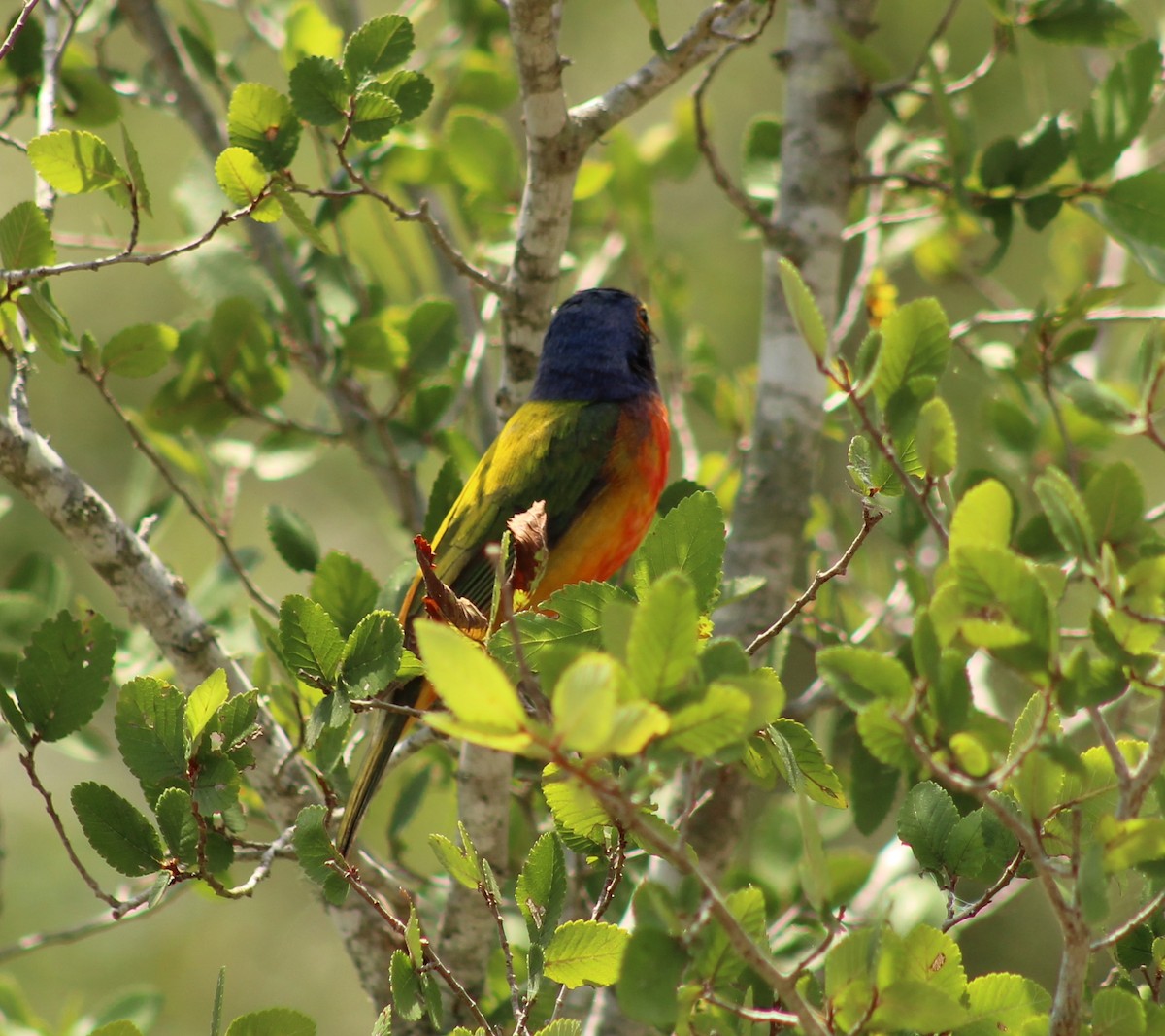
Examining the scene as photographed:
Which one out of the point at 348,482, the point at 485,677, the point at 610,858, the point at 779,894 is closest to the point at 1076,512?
the point at 485,677

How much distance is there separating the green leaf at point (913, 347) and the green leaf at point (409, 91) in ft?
4.40

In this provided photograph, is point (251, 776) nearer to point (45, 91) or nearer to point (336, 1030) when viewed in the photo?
point (45, 91)

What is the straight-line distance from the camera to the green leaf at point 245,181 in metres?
2.50

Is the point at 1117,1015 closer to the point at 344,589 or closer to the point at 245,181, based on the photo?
the point at 344,589

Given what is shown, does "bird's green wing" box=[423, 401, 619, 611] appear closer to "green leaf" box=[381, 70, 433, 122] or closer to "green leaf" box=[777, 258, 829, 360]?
"green leaf" box=[381, 70, 433, 122]

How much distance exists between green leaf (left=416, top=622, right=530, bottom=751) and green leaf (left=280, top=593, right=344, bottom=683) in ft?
2.90

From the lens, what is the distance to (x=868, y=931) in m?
1.50

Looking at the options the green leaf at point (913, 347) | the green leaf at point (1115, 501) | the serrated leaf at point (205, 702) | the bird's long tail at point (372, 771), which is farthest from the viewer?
the bird's long tail at point (372, 771)

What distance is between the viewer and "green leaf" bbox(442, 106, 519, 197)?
13.3 feet

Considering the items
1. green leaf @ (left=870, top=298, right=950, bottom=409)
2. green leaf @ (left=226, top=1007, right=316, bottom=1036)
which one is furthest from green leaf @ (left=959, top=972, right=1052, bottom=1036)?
green leaf @ (left=226, top=1007, right=316, bottom=1036)

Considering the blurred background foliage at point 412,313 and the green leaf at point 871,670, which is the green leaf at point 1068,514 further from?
the blurred background foliage at point 412,313

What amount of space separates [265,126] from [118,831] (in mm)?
1389

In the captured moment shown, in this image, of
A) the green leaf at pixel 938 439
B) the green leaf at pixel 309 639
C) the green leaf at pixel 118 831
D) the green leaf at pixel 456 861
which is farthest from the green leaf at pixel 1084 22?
the green leaf at pixel 118 831

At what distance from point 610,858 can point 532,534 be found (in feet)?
1.93
